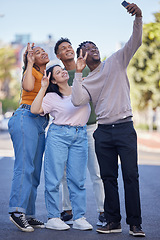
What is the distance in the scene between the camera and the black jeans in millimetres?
4699

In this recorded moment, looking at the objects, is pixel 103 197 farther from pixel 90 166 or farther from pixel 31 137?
pixel 31 137

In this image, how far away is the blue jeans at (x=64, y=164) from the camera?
4969mm

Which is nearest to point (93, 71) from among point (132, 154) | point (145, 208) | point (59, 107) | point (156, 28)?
point (59, 107)

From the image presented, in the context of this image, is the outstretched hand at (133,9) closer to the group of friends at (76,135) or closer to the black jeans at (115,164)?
the group of friends at (76,135)

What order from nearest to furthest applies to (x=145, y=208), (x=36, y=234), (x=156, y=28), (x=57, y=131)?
(x=36, y=234) → (x=57, y=131) → (x=145, y=208) → (x=156, y=28)

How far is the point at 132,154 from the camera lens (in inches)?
186

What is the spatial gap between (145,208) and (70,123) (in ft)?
6.70

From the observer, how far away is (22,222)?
15.8 feet

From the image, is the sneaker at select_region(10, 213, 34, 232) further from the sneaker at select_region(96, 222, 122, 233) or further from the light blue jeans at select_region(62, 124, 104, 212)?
the light blue jeans at select_region(62, 124, 104, 212)

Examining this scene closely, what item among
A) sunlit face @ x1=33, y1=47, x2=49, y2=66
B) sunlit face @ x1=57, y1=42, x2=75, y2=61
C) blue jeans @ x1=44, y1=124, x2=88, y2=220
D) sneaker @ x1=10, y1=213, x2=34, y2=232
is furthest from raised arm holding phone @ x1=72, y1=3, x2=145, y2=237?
sneaker @ x1=10, y1=213, x2=34, y2=232

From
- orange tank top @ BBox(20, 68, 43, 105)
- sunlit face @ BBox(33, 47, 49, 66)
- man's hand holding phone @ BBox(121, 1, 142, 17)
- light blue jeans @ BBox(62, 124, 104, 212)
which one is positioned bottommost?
light blue jeans @ BBox(62, 124, 104, 212)

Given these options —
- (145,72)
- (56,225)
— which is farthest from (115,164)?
(145,72)

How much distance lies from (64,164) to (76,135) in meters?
0.32

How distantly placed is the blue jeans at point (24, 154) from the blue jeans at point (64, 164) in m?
0.16
